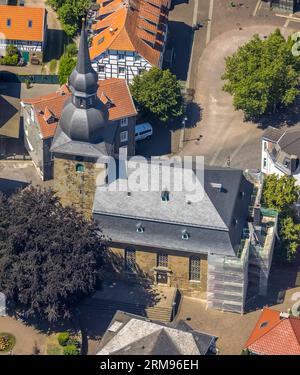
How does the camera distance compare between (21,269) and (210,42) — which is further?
(210,42)

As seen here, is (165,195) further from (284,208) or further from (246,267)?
(284,208)

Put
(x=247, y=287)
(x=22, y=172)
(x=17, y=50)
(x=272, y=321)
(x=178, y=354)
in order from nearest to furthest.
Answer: (x=178, y=354)
(x=272, y=321)
(x=247, y=287)
(x=22, y=172)
(x=17, y=50)

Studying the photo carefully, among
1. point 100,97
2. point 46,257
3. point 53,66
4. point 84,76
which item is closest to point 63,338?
point 46,257

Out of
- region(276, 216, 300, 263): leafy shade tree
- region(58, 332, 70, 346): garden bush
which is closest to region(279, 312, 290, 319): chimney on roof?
region(276, 216, 300, 263): leafy shade tree

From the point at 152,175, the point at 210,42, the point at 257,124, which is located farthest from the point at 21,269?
the point at 210,42

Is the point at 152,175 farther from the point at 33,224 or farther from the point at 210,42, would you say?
the point at 210,42

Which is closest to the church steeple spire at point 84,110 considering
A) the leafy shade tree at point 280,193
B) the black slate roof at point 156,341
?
the black slate roof at point 156,341

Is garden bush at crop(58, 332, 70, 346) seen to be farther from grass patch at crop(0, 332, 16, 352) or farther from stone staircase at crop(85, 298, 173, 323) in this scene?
stone staircase at crop(85, 298, 173, 323)
